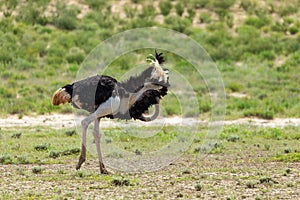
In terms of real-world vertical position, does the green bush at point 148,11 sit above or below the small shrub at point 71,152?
above

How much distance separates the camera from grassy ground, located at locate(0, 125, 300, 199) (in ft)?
40.2

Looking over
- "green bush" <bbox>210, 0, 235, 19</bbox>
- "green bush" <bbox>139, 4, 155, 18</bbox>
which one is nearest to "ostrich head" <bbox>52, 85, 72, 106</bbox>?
"green bush" <bbox>139, 4, 155, 18</bbox>

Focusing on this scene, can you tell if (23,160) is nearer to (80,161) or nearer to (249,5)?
(80,161)

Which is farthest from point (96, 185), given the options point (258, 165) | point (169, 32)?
point (169, 32)

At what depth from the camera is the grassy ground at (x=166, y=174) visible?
12.2 m

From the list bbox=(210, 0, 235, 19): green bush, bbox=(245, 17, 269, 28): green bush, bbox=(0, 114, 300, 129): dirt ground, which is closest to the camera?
bbox=(0, 114, 300, 129): dirt ground

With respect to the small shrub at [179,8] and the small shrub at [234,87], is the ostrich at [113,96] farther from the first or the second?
the small shrub at [179,8]

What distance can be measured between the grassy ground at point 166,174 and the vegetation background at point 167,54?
595 centimetres

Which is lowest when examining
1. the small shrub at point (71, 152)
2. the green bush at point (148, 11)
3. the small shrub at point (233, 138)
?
the small shrub at point (71, 152)

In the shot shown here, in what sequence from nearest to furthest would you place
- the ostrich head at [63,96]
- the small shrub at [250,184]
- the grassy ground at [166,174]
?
the grassy ground at [166,174] < the small shrub at [250,184] < the ostrich head at [63,96]

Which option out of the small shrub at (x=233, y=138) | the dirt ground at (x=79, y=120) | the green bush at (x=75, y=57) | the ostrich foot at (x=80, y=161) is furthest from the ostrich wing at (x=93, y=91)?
the green bush at (x=75, y=57)

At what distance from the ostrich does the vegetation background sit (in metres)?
9.63

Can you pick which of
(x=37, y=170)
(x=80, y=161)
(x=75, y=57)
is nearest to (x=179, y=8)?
(x=75, y=57)

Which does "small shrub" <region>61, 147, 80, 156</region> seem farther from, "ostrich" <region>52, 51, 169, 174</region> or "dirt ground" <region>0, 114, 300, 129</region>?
"dirt ground" <region>0, 114, 300, 129</region>
